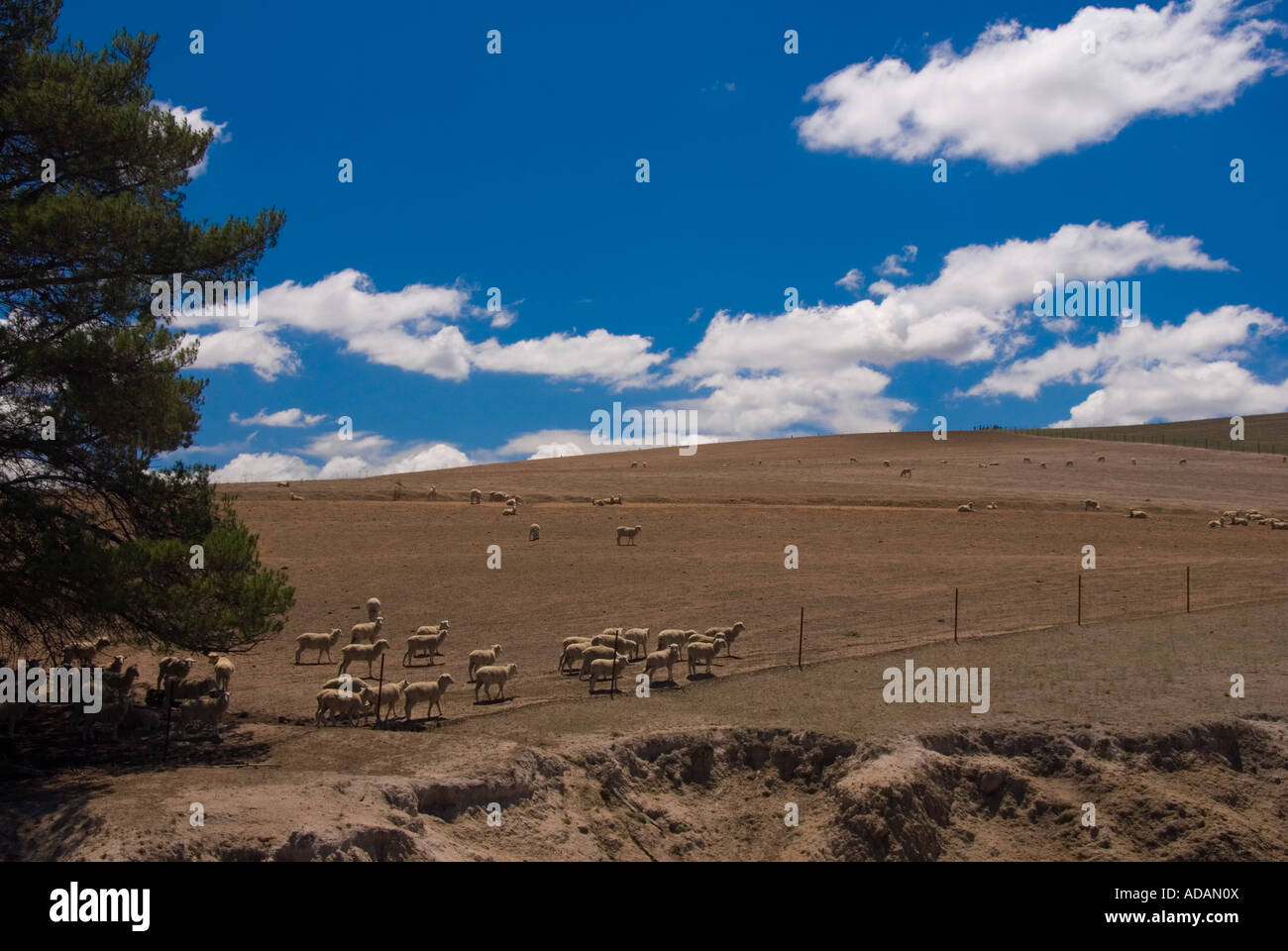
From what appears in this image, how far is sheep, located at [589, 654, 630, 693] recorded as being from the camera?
67.5ft

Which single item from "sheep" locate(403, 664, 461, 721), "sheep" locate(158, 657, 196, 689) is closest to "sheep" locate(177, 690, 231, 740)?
"sheep" locate(158, 657, 196, 689)

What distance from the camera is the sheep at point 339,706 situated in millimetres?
18141

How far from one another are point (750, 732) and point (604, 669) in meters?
4.25

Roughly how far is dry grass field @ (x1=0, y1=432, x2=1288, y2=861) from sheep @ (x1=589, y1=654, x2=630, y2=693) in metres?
0.34


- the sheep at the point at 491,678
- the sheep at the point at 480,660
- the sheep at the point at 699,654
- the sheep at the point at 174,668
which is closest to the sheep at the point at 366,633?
the sheep at the point at 480,660

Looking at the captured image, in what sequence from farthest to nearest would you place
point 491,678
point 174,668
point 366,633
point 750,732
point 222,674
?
point 366,633
point 174,668
point 491,678
point 222,674
point 750,732

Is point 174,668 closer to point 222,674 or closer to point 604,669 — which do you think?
point 222,674

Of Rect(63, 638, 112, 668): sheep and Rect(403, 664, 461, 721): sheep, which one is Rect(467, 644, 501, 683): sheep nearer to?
Rect(403, 664, 461, 721): sheep

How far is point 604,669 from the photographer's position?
20.8 metres

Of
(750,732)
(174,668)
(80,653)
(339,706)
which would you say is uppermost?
(80,653)

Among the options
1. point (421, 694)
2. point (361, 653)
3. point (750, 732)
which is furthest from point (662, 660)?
point (361, 653)
